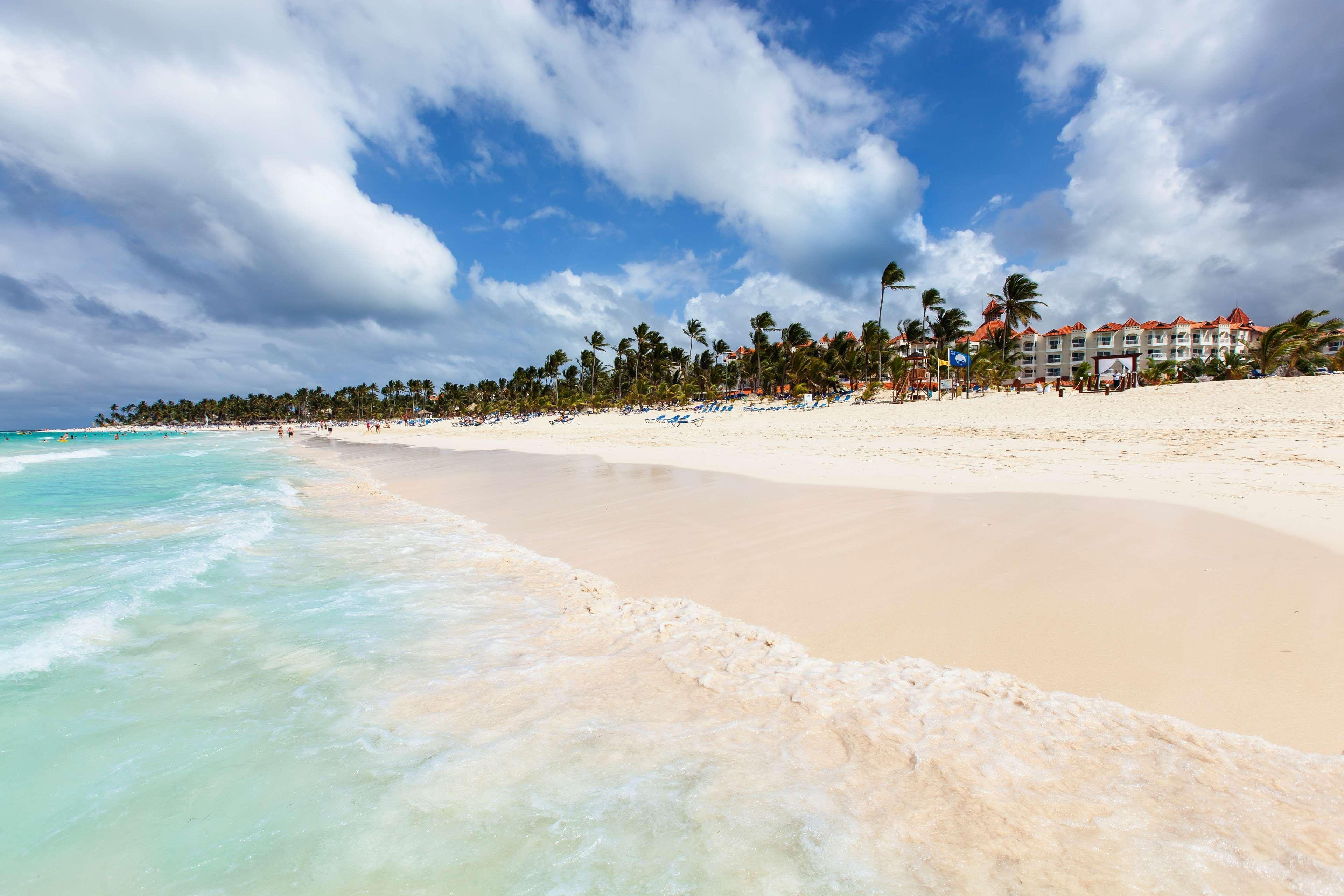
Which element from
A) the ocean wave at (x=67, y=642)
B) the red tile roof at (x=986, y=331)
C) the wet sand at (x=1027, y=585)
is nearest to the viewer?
the wet sand at (x=1027, y=585)

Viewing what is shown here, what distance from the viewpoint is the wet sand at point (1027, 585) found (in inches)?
139

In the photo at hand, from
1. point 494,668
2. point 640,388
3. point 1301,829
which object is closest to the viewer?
point 1301,829

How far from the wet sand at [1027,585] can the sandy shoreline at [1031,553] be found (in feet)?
0.08

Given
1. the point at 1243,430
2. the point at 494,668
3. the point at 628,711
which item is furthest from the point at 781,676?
the point at 1243,430

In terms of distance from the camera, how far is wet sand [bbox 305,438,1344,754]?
3543mm

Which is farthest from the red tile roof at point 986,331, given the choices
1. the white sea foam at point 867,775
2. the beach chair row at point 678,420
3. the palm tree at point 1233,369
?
the white sea foam at point 867,775

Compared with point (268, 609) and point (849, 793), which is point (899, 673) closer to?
point (849, 793)

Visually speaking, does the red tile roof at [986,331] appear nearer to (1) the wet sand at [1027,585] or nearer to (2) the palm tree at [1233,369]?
(2) the palm tree at [1233,369]

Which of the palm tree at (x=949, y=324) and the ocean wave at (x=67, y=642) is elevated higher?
the palm tree at (x=949, y=324)

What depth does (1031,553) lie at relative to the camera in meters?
6.18

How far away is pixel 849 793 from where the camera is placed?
8.70 feet

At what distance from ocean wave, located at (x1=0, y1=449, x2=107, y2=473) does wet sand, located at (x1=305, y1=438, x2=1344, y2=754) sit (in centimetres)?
3668

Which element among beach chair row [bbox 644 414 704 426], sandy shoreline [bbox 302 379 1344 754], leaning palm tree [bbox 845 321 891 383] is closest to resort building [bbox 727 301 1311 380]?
leaning palm tree [bbox 845 321 891 383]

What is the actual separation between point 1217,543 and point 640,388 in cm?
7009
